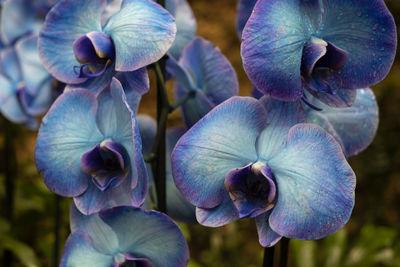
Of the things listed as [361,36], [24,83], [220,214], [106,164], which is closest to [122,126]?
[106,164]

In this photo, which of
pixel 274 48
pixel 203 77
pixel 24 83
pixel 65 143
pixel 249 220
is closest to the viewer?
pixel 274 48

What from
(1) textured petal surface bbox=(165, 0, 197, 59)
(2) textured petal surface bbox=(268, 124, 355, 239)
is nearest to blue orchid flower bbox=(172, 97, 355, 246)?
(2) textured petal surface bbox=(268, 124, 355, 239)

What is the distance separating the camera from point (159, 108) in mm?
699

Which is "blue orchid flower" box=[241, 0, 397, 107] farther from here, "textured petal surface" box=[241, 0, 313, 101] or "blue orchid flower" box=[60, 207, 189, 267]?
"blue orchid flower" box=[60, 207, 189, 267]

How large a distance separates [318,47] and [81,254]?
37 centimetres

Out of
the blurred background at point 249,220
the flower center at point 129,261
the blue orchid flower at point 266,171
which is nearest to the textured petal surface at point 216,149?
the blue orchid flower at point 266,171

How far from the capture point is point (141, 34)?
2.01 feet

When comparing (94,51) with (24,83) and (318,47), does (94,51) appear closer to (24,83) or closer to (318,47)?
(318,47)

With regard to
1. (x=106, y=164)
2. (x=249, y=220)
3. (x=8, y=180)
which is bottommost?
(x=249, y=220)

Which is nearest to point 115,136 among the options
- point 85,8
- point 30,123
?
point 85,8

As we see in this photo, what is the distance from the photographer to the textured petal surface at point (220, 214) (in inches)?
23.7

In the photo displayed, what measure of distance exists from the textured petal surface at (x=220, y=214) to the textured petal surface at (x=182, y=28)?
0.26 m

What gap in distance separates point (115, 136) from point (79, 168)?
6 centimetres

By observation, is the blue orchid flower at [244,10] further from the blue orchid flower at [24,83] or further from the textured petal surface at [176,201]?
the blue orchid flower at [24,83]
